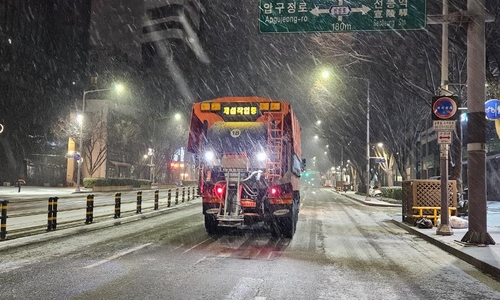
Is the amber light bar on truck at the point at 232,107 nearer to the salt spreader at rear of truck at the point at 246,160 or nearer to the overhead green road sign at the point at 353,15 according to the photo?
the salt spreader at rear of truck at the point at 246,160

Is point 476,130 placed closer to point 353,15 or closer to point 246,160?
point 353,15

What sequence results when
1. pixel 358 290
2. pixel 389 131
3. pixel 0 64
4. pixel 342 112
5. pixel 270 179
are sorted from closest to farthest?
pixel 358 290
pixel 270 179
pixel 389 131
pixel 342 112
pixel 0 64

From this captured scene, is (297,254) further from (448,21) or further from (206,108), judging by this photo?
(448,21)

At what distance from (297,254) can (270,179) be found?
255cm

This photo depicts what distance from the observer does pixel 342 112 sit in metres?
40.8

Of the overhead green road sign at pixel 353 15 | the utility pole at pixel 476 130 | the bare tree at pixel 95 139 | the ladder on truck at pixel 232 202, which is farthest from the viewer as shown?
the bare tree at pixel 95 139

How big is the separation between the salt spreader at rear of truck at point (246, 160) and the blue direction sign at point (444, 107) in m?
4.45

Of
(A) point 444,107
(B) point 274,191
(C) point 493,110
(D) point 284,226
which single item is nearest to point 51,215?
(B) point 274,191

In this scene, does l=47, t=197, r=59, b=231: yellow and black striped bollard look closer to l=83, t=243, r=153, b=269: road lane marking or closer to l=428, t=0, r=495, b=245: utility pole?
l=83, t=243, r=153, b=269: road lane marking

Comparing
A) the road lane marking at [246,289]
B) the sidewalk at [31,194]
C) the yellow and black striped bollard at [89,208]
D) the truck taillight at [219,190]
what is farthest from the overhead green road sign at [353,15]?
the sidewalk at [31,194]

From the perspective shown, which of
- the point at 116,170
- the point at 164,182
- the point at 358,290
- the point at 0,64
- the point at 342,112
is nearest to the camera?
the point at 358,290

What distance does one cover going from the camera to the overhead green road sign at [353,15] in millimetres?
13492

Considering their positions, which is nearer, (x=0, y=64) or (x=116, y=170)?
(x=0, y=64)

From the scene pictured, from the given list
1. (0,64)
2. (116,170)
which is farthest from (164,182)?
(0,64)
